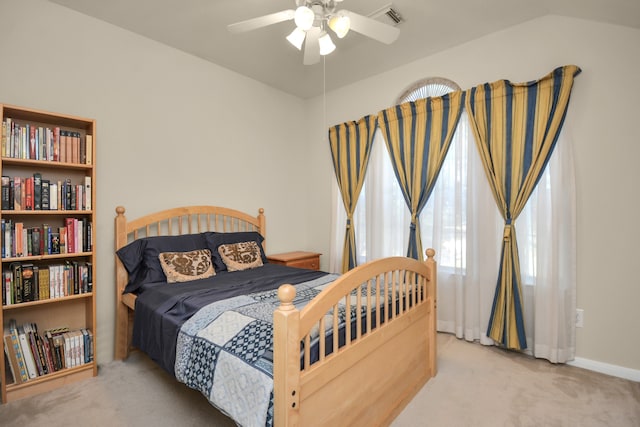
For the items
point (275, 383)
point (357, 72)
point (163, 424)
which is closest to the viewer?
point (275, 383)

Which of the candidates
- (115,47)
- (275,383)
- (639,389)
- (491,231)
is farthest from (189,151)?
(639,389)

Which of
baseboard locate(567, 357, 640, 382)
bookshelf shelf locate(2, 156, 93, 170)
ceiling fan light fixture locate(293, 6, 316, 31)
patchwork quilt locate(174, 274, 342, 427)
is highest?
ceiling fan light fixture locate(293, 6, 316, 31)

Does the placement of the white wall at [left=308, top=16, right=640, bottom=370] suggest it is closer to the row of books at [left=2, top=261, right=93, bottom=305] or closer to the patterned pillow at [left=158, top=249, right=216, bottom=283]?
the patterned pillow at [left=158, top=249, right=216, bottom=283]

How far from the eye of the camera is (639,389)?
2102 mm

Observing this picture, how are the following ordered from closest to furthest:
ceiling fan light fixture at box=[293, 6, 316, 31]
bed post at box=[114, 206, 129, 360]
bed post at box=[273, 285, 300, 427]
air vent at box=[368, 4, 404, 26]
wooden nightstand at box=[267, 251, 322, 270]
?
1. bed post at box=[273, 285, 300, 427]
2. ceiling fan light fixture at box=[293, 6, 316, 31]
3. air vent at box=[368, 4, 404, 26]
4. bed post at box=[114, 206, 129, 360]
5. wooden nightstand at box=[267, 251, 322, 270]

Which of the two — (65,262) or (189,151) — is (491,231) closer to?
(189,151)

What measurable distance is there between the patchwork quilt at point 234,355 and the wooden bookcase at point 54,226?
108 centimetres

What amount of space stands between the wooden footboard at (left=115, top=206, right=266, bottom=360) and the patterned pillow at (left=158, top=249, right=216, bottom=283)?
0.32 m

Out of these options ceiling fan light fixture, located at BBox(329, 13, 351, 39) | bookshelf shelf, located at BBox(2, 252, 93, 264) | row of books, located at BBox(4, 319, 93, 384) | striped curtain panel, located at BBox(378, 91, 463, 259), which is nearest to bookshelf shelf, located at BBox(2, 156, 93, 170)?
bookshelf shelf, located at BBox(2, 252, 93, 264)

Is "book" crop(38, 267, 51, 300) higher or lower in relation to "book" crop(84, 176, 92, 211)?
lower

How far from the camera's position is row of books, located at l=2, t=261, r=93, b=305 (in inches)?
78.3

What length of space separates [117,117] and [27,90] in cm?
56

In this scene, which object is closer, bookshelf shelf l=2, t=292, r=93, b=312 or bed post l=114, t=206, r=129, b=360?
bookshelf shelf l=2, t=292, r=93, b=312

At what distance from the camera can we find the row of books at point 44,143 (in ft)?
6.55
